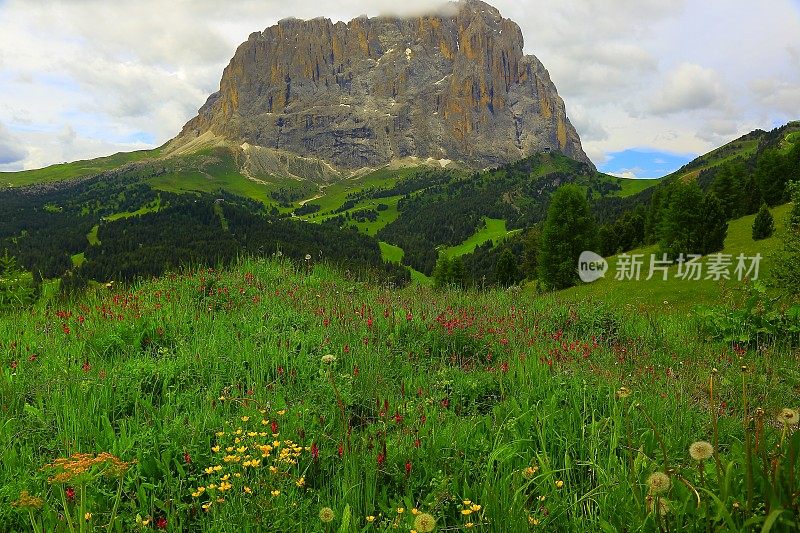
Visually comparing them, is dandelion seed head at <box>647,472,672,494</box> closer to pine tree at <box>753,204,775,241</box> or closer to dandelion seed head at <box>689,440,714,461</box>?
dandelion seed head at <box>689,440,714,461</box>

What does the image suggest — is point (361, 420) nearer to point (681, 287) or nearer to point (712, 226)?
point (681, 287)

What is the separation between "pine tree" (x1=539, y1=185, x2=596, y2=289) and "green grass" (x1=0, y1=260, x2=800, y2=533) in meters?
47.9

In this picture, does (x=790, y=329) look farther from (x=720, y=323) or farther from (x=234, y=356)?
(x=234, y=356)

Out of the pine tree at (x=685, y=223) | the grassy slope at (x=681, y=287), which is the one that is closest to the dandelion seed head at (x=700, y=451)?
the grassy slope at (x=681, y=287)

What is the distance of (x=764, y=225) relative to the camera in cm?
6097

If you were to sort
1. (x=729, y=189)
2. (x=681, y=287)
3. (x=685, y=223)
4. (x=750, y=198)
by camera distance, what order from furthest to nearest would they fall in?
(x=729, y=189), (x=750, y=198), (x=685, y=223), (x=681, y=287)

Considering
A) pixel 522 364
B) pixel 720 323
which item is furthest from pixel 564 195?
pixel 522 364

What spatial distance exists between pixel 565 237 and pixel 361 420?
54943mm

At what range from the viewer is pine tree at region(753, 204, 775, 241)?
60.6 meters

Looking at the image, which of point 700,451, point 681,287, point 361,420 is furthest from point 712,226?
point 700,451

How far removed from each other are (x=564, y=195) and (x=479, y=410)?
53.8 m

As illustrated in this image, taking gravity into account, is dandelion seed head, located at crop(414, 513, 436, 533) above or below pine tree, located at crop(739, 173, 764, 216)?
below

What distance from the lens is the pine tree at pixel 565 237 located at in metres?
54.6

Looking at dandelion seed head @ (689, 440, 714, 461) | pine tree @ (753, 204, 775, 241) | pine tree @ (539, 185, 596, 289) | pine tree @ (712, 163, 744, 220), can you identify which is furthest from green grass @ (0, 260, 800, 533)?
pine tree @ (712, 163, 744, 220)
